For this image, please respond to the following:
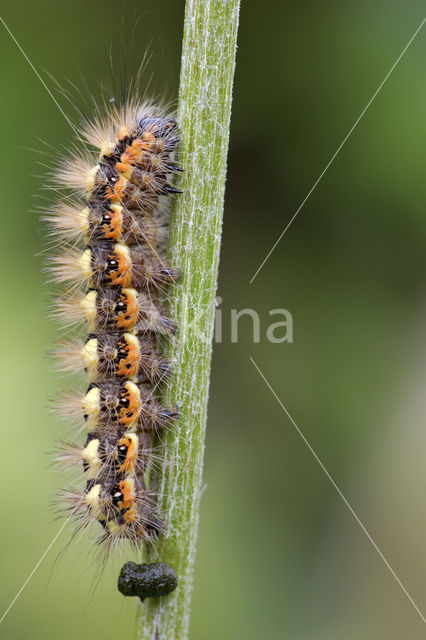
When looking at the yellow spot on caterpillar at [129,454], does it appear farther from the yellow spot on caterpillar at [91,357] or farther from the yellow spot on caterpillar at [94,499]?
the yellow spot on caterpillar at [91,357]

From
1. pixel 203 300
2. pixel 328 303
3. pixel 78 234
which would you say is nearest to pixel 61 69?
pixel 78 234

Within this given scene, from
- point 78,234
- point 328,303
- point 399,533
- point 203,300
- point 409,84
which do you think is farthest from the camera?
point 328,303

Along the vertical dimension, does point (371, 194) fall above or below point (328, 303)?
above

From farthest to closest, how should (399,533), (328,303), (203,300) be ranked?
→ (328,303) → (399,533) → (203,300)

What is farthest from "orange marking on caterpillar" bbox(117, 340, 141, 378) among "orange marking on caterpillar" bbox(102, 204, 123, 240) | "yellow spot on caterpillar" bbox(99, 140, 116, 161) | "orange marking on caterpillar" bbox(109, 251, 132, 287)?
"yellow spot on caterpillar" bbox(99, 140, 116, 161)

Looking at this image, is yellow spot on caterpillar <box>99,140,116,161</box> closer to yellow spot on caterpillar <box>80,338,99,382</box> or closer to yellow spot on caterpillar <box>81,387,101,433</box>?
yellow spot on caterpillar <box>80,338,99,382</box>

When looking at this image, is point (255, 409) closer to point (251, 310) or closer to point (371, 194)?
point (251, 310)
